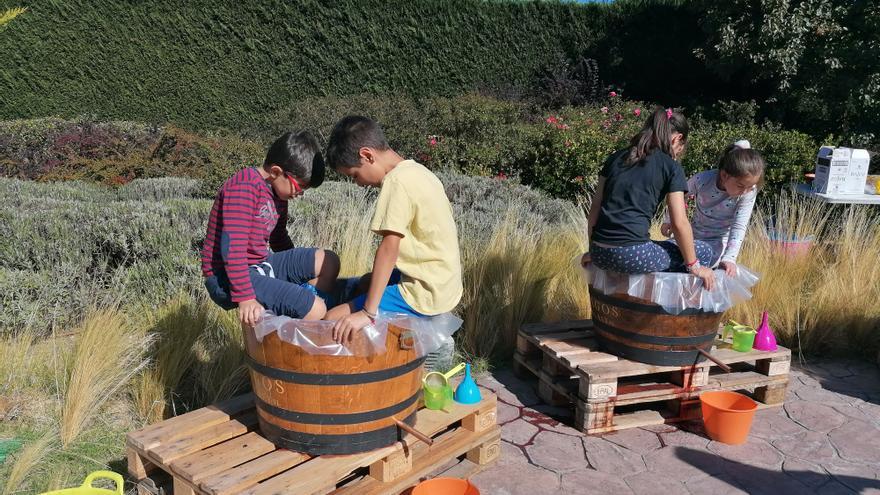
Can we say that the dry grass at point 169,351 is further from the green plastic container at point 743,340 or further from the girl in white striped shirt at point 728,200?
the green plastic container at point 743,340

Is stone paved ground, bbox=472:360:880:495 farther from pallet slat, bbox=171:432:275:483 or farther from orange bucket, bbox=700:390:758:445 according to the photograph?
pallet slat, bbox=171:432:275:483

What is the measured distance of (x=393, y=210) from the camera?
2348 millimetres

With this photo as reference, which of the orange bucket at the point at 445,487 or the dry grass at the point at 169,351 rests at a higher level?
the dry grass at the point at 169,351

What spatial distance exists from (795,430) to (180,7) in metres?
13.0

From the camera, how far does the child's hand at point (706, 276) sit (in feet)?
→ 10.7

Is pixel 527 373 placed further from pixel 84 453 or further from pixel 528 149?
pixel 528 149

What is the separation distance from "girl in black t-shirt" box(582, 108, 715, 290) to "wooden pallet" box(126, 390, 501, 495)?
107cm

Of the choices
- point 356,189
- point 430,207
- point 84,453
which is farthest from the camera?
point 356,189

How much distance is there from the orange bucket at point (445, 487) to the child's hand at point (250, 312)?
2.84 feet

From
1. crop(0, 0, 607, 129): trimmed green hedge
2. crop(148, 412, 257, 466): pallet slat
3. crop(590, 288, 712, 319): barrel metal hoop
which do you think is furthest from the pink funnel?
crop(0, 0, 607, 129): trimmed green hedge

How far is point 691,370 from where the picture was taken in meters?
3.41

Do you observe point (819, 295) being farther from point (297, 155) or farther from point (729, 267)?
point (297, 155)

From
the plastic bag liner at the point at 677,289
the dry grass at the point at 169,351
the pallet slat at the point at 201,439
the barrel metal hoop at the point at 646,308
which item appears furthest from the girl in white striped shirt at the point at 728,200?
the dry grass at the point at 169,351

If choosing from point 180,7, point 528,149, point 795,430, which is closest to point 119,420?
point 795,430
